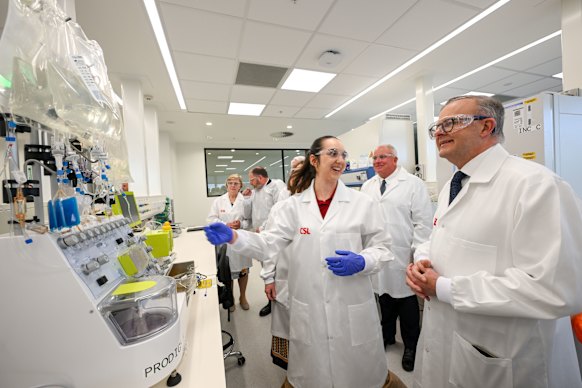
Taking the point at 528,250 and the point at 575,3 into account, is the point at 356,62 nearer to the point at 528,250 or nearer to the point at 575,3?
the point at 575,3

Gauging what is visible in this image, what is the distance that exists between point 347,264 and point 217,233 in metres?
0.61

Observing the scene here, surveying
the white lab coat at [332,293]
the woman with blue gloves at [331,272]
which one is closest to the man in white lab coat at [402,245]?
the woman with blue gloves at [331,272]

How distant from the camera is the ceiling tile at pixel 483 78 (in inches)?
136

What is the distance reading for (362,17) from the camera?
86.0 inches

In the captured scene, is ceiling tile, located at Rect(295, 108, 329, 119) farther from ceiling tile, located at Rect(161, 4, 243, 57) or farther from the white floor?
the white floor

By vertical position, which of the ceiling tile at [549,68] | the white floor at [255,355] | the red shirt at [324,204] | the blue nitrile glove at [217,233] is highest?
the ceiling tile at [549,68]

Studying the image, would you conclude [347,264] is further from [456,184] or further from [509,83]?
[509,83]

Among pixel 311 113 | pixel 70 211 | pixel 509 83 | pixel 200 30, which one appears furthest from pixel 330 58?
pixel 509 83

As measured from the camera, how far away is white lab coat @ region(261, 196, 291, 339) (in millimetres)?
1547

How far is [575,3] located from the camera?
6.86 feet

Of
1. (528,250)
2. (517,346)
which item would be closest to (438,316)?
(517,346)

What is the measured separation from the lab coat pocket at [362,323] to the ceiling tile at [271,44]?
2410 mm

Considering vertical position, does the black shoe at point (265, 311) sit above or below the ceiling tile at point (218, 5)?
below

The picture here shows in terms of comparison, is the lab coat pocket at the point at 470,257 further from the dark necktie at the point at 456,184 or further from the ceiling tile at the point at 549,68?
the ceiling tile at the point at 549,68
